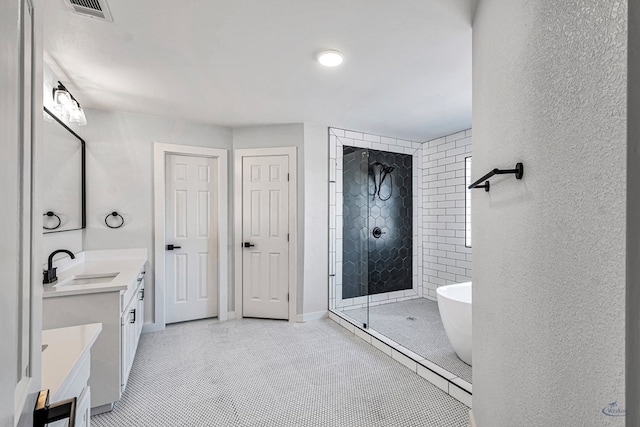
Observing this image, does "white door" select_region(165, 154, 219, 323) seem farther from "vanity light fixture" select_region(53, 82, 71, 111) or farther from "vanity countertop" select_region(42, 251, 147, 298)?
"vanity light fixture" select_region(53, 82, 71, 111)

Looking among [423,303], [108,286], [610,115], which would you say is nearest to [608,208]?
[610,115]

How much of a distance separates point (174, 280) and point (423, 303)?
318 centimetres

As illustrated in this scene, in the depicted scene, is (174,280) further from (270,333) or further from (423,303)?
(423,303)

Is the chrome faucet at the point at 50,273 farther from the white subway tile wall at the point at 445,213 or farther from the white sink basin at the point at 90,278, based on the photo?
the white subway tile wall at the point at 445,213

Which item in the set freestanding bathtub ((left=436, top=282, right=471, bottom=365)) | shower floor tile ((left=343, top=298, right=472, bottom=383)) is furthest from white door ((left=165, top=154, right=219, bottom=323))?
freestanding bathtub ((left=436, top=282, right=471, bottom=365))

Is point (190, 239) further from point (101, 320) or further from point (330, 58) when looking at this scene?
point (330, 58)

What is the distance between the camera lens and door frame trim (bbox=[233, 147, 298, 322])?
147 inches

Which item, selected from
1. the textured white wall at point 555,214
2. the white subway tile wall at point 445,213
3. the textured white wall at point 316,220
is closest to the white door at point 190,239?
the textured white wall at point 316,220

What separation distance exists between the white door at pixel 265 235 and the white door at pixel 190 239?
38 cm

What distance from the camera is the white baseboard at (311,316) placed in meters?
3.72

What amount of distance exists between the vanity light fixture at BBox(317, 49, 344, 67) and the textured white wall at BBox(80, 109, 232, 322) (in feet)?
6.86

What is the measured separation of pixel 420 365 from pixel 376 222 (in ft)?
6.75

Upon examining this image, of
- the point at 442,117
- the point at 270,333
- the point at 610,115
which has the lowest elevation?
the point at 270,333

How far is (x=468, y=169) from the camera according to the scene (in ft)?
13.1
